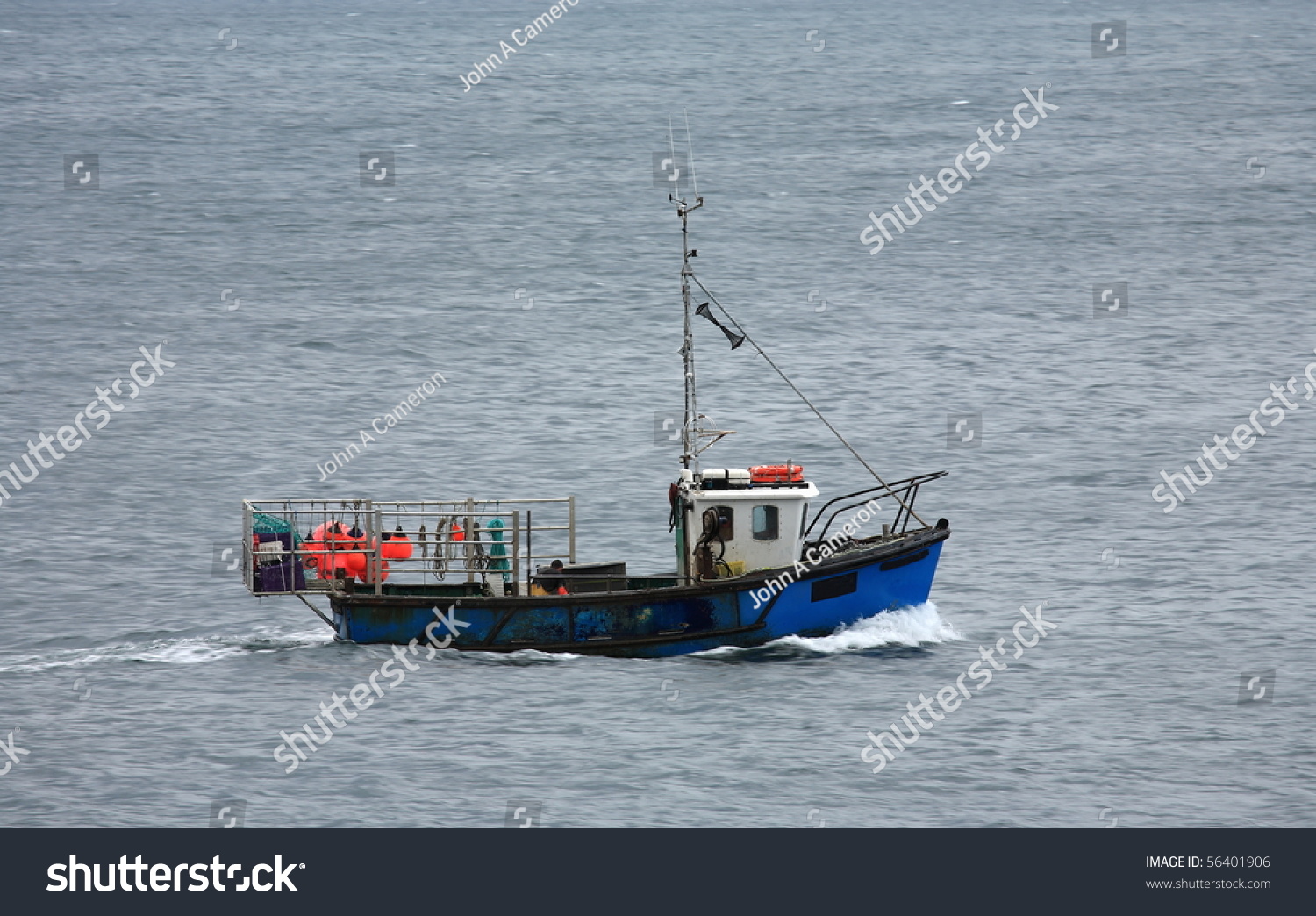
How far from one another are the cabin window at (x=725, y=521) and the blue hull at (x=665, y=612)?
101 centimetres

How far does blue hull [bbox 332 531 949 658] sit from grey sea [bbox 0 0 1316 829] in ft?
2.09

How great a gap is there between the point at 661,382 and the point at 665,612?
26614mm

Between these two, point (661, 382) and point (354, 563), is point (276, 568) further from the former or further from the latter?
point (661, 382)

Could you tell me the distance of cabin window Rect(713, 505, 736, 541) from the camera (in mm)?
30172

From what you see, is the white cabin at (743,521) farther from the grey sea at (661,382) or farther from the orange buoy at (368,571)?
the orange buoy at (368,571)

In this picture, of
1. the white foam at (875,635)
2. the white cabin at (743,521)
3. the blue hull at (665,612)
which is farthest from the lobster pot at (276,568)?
the white foam at (875,635)

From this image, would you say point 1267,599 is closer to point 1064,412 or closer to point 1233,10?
point 1064,412

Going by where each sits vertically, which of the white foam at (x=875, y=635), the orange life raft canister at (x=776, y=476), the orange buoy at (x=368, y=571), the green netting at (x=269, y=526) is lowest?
the white foam at (x=875, y=635)

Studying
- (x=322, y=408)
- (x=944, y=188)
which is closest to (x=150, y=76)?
(x=944, y=188)

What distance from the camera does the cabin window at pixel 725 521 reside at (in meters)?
30.2

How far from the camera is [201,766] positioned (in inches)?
1069

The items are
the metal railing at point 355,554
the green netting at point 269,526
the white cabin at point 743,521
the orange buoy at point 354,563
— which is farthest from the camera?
the orange buoy at point 354,563

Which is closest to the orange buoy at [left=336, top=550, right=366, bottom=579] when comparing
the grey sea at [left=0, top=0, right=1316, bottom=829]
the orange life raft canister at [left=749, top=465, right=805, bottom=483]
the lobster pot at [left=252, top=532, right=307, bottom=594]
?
the lobster pot at [left=252, top=532, right=307, bottom=594]

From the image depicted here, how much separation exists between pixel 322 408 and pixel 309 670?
75.3 feet
